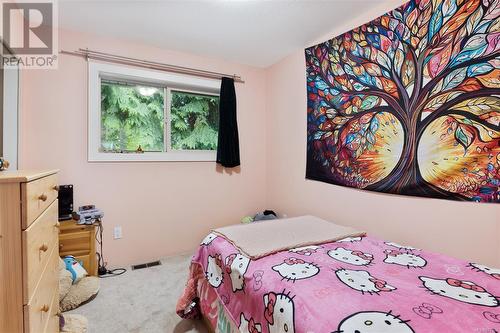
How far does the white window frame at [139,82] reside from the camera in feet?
7.66

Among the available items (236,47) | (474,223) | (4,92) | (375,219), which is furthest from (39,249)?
(236,47)

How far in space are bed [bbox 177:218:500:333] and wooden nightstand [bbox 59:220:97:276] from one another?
3.61 feet

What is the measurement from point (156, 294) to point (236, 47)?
249 centimetres

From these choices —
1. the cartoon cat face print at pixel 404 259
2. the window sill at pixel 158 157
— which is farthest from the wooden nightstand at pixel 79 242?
the cartoon cat face print at pixel 404 259

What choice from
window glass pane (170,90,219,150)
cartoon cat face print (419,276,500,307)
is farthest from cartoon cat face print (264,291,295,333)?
window glass pane (170,90,219,150)

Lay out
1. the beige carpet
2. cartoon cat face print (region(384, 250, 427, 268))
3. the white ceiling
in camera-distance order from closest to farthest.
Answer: cartoon cat face print (region(384, 250, 427, 268))
the beige carpet
the white ceiling

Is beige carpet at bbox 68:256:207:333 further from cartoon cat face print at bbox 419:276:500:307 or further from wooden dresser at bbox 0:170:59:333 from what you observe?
cartoon cat face print at bbox 419:276:500:307

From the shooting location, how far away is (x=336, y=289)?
39.1 inches

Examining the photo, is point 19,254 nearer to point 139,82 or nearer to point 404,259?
point 404,259

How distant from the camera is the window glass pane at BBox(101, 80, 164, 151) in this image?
8.27 feet

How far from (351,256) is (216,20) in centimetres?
211

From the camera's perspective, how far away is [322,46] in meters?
2.33

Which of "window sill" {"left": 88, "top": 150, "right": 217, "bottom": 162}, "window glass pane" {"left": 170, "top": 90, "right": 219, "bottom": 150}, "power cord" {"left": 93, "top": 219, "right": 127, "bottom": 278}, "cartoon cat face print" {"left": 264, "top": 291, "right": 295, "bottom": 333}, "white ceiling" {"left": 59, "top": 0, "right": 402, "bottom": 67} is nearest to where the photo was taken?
"cartoon cat face print" {"left": 264, "top": 291, "right": 295, "bottom": 333}

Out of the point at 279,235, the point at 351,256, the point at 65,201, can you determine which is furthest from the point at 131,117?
the point at 351,256
